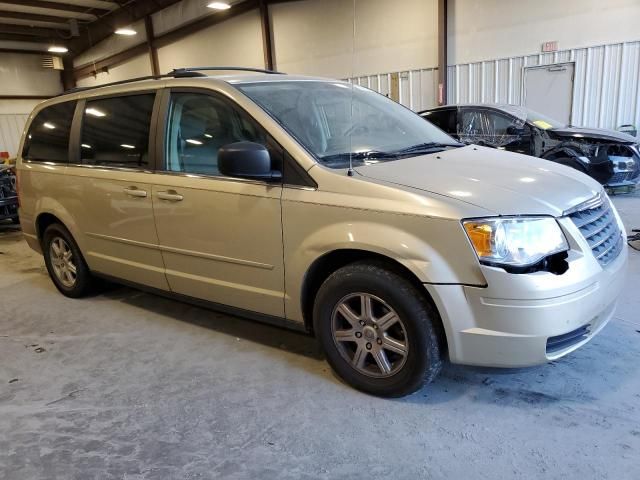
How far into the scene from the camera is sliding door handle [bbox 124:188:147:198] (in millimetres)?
3151

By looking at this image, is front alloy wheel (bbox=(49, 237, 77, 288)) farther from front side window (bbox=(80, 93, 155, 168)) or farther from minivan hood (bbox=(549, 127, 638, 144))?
minivan hood (bbox=(549, 127, 638, 144))

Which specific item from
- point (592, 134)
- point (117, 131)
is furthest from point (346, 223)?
point (592, 134)

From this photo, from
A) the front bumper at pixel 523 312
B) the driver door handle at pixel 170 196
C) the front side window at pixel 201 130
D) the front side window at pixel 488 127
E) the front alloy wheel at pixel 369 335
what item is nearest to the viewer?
A: the front bumper at pixel 523 312

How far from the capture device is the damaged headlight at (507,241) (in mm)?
2039

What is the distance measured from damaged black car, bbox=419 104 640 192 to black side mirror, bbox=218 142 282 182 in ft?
15.1

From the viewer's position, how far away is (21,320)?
3.88 meters

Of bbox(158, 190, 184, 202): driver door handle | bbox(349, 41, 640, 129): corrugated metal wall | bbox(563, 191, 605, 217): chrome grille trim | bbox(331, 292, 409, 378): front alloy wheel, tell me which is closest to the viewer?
bbox(563, 191, 605, 217): chrome grille trim

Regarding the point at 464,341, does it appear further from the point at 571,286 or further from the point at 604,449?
the point at 604,449

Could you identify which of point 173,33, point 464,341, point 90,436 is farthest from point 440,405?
point 173,33

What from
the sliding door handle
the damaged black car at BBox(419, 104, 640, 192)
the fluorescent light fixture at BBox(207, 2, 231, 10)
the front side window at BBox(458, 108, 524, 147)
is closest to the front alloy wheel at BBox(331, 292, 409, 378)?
the sliding door handle

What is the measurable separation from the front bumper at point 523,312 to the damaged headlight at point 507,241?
6cm

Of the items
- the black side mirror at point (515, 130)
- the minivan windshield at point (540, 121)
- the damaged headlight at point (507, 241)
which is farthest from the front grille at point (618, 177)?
the damaged headlight at point (507, 241)

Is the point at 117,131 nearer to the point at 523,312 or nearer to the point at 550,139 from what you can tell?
the point at 523,312

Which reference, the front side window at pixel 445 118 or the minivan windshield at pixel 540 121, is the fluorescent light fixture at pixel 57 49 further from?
the minivan windshield at pixel 540 121
